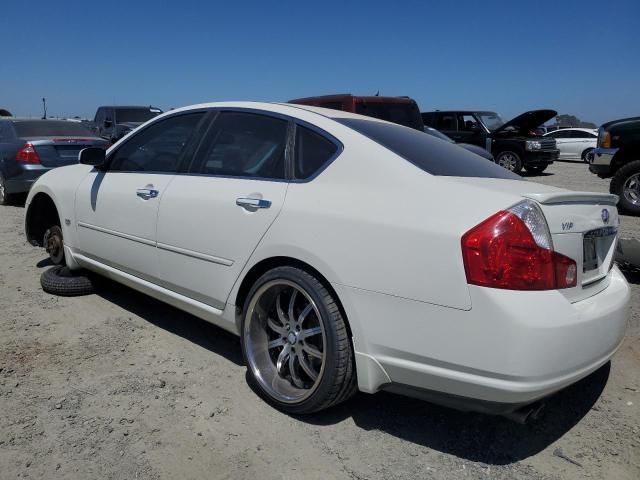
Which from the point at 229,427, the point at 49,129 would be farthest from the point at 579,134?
the point at 229,427

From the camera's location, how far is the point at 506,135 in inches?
617

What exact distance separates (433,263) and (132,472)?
1.54 m

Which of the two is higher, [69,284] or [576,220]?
[576,220]

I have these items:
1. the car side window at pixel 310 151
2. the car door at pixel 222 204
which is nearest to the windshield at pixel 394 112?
the car door at pixel 222 204

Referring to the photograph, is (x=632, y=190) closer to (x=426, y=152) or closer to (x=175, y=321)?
(x=426, y=152)

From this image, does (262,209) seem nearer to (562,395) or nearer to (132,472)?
(132,472)

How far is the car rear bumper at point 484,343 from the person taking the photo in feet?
7.03

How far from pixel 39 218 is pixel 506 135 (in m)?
13.5

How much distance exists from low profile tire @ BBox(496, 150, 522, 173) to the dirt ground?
12393 mm

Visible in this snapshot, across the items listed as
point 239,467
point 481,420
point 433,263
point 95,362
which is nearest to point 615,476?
point 481,420

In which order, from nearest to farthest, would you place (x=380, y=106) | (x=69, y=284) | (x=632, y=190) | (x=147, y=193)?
(x=147, y=193), (x=69, y=284), (x=632, y=190), (x=380, y=106)

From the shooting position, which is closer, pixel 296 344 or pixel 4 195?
pixel 296 344

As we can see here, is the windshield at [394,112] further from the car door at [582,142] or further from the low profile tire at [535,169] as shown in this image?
the car door at [582,142]

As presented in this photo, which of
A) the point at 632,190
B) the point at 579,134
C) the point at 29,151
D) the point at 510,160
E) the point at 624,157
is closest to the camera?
the point at 29,151
